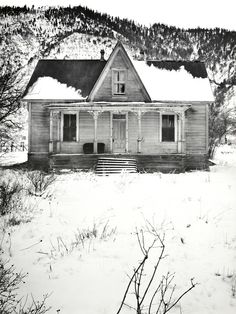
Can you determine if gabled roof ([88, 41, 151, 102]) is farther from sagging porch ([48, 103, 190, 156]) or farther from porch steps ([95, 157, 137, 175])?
porch steps ([95, 157, 137, 175])

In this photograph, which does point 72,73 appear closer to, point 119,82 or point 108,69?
point 108,69

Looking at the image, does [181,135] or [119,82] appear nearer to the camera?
[181,135]

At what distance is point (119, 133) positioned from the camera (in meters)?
18.4

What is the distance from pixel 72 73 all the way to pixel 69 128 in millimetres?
3827

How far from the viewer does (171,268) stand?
4.77 metres

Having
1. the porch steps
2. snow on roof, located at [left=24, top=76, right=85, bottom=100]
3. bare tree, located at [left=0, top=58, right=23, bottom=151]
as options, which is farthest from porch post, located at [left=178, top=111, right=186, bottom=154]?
bare tree, located at [left=0, top=58, right=23, bottom=151]

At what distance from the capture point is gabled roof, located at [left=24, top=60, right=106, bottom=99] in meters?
18.4

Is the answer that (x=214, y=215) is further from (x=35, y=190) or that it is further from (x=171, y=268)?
(x=35, y=190)

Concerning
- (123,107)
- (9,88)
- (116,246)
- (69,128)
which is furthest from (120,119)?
(116,246)

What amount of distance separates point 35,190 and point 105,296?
627 cm

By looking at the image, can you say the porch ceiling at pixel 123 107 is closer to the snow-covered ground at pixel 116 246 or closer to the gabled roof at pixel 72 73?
the gabled roof at pixel 72 73

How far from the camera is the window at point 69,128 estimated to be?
1811cm

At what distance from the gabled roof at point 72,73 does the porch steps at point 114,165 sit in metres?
4.43

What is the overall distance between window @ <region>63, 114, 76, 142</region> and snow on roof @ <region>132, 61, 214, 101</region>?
16.6ft
